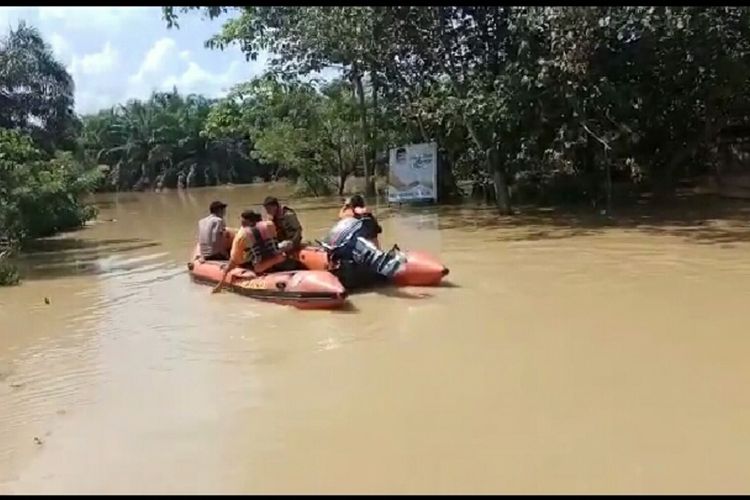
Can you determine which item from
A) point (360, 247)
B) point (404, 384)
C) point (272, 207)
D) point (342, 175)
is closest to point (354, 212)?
point (360, 247)

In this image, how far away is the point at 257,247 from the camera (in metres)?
10.7

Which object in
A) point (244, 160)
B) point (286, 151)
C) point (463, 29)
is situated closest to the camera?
point (463, 29)

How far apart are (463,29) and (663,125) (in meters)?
5.26

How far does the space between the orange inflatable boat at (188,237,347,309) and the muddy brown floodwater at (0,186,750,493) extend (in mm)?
158

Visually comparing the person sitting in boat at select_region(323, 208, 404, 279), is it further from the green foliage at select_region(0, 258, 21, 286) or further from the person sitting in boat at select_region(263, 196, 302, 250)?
the green foliage at select_region(0, 258, 21, 286)

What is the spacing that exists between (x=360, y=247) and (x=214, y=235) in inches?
95.6

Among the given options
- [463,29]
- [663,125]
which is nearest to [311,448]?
[463,29]

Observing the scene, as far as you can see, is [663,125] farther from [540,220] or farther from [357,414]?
[357,414]

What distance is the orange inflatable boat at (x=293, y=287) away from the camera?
31.6 feet

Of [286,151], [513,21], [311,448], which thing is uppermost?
[513,21]

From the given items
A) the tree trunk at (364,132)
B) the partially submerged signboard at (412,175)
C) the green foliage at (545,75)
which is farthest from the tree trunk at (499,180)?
the tree trunk at (364,132)

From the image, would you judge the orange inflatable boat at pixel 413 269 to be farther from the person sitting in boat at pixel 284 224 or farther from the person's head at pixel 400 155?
the person's head at pixel 400 155

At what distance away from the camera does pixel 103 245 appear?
18.5 meters

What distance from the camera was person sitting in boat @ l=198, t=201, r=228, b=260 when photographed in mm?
11789
